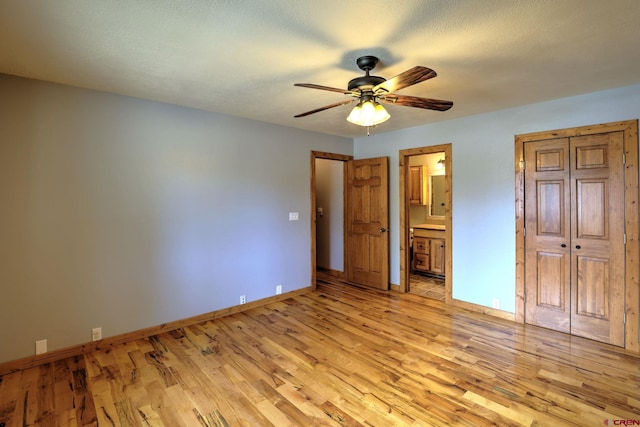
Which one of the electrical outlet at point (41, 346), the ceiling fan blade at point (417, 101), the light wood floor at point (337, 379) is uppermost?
the ceiling fan blade at point (417, 101)

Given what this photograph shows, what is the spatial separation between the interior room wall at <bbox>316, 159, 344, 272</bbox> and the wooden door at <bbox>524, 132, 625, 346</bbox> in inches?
113

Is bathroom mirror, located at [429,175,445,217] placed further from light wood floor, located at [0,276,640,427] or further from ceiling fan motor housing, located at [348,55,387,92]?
ceiling fan motor housing, located at [348,55,387,92]

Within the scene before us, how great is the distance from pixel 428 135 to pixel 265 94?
2460 mm

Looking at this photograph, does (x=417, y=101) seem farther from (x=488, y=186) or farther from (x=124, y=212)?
(x=124, y=212)

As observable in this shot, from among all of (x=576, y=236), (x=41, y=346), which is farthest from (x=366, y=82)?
(x=41, y=346)

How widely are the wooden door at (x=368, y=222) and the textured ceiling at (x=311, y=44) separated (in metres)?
1.93

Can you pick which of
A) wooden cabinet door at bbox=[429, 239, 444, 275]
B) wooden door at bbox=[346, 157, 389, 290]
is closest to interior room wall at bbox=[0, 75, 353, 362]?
wooden door at bbox=[346, 157, 389, 290]

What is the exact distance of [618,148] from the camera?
2887mm

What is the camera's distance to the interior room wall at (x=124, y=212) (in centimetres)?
256

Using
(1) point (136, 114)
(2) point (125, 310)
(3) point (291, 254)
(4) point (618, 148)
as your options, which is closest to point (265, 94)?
(1) point (136, 114)

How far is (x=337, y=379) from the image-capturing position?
2.42 m

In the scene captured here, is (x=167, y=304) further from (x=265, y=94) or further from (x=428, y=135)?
(x=428, y=135)

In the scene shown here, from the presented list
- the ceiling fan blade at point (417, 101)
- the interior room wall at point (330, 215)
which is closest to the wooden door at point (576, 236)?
the ceiling fan blade at point (417, 101)

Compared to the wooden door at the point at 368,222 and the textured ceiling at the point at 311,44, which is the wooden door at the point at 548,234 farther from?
the wooden door at the point at 368,222
